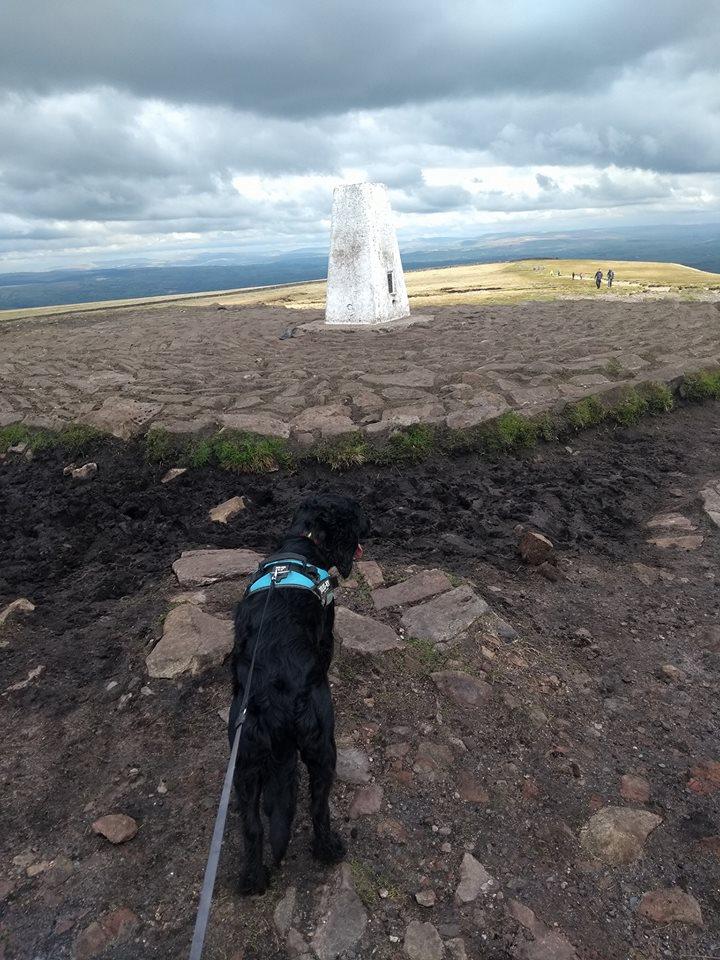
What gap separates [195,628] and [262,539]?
5.68 feet

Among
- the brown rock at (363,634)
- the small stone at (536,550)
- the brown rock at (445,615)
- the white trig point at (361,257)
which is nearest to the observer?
the brown rock at (363,634)

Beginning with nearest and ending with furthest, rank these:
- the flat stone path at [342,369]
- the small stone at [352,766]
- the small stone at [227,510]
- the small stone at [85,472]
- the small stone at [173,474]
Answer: the small stone at [352,766], the small stone at [227,510], the small stone at [173,474], the small stone at [85,472], the flat stone path at [342,369]

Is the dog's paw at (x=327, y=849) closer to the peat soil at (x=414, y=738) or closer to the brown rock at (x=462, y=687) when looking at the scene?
the peat soil at (x=414, y=738)

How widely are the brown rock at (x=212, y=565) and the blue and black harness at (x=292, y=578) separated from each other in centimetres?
214

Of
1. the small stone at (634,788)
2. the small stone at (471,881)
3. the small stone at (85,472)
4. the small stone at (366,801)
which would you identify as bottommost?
the small stone at (634,788)

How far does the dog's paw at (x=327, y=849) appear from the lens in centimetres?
297

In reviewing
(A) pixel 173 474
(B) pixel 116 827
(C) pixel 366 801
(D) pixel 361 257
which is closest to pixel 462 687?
(C) pixel 366 801

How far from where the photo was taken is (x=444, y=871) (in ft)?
9.74

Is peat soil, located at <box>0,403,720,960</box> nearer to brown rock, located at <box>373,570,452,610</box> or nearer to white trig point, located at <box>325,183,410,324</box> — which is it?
brown rock, located at <box>373,570,452,610</box>

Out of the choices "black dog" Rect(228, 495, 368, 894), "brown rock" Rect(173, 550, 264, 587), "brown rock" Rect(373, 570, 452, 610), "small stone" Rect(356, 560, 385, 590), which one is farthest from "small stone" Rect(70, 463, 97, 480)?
"black dog" Rect(228, 495, 368, 894)

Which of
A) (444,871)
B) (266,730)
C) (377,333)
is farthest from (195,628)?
(377,333)

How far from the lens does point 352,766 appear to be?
3568 millimetres

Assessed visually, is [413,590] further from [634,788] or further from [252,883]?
[252,883]

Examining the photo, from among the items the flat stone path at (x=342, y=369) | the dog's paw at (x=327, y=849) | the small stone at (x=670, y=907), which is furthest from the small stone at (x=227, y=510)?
the small stone at (x=670, y=907)
